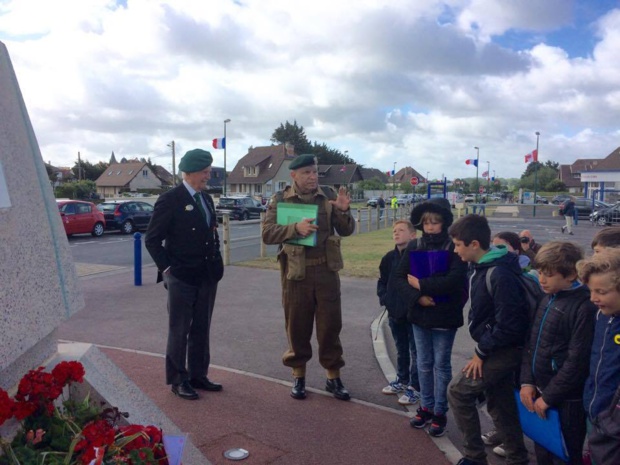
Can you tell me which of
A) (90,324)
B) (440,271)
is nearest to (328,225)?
(440,271)

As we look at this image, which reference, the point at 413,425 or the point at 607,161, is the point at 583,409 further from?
the point at 607,161

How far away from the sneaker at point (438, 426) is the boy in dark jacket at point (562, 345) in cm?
101

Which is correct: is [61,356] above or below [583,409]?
above

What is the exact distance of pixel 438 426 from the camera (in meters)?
3.93

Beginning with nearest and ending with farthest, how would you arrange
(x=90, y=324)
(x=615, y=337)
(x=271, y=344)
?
(x=615, y=337) → (x=271, y=344) → (x=90, y=324)

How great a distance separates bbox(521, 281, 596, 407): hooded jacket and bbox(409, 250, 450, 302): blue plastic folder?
2.97 ft

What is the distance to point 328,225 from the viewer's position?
15.2 feet

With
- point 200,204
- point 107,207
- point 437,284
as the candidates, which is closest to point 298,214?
point 200,204

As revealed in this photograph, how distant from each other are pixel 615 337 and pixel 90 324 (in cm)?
642

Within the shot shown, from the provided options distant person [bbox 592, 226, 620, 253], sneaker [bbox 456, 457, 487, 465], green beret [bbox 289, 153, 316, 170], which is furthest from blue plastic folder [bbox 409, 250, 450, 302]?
green beret [bbox 289, 153, 316, 170]

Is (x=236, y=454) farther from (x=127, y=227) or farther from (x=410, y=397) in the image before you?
(x=127, y=227)

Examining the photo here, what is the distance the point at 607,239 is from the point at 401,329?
1952 millimetres

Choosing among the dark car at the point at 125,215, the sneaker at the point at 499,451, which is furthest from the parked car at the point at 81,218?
the sneaker at the point at 499,451

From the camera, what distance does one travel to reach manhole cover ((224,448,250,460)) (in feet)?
11.5
